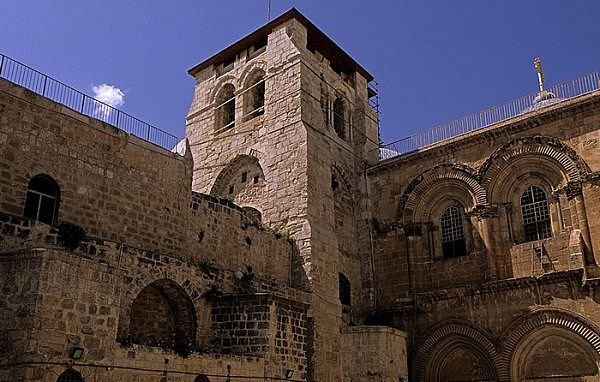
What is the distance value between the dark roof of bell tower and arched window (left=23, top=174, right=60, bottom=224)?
1124cm

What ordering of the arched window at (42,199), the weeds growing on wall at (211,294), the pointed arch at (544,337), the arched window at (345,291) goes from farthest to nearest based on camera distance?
1. the arched window at (345,291)
2. the pointed arch at (544,337)
3. the weeds growing on wall at (211,294)
4. the arched window at (42,199)

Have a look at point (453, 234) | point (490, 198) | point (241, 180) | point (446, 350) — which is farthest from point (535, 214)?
point (241, 180)

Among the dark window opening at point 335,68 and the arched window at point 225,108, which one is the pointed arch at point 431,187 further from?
the arched window at point 225,108

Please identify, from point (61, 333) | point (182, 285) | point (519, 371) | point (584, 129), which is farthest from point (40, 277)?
point (584, 129)

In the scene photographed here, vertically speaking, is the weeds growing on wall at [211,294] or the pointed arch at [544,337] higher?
the weeds growing on wall at [211,294]

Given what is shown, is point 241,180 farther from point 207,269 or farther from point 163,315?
point 163,315

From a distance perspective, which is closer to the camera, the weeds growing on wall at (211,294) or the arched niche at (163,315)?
the arched niche at (163,315)

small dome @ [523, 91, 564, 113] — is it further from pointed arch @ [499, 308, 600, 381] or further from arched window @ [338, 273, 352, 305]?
arched window @ [338, 273, 352, 305]

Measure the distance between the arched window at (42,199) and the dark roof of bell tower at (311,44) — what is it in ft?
36.9

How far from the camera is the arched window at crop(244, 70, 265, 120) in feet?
70.9

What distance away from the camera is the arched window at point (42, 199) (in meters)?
12.1

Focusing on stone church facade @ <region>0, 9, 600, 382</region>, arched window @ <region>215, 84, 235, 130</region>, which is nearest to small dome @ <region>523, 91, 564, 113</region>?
stone church facade @ <region>0, 9, 600, 382</region>

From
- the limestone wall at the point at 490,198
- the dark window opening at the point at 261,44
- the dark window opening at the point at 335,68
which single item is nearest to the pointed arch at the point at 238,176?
the limestone wall at the point at 490,198

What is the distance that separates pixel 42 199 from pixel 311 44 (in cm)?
1269
